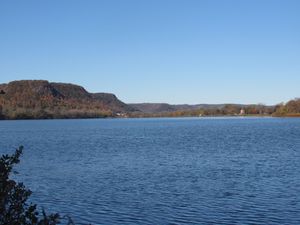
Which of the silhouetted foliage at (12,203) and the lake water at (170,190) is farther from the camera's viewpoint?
the lake water at (170,190)

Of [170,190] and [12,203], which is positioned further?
[170,190]

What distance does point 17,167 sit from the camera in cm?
3250

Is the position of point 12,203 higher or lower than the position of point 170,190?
higher

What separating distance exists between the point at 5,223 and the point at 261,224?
36.5ft

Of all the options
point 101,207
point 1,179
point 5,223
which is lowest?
point 101,207

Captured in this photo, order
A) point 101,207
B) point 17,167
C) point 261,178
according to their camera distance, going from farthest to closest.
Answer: point 17,167
point 261,178
point 101,207

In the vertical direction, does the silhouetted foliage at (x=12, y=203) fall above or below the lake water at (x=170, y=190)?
above

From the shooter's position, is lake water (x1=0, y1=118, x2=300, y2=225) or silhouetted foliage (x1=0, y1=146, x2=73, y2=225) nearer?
silhouetted foliage (x1=0, y1=146, x2=73, y2=225)

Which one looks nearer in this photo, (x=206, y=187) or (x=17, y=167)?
(x=206, y=187)

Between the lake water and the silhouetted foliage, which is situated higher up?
the silhouetted foliage

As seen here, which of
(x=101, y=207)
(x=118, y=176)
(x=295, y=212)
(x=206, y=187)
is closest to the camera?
(x=295, y=212)

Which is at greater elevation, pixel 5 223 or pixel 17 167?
pixel 5 223

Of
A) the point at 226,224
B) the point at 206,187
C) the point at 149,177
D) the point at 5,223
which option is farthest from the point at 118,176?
the point at 5,223

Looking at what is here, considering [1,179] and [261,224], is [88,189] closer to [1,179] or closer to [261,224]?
[261,224]
